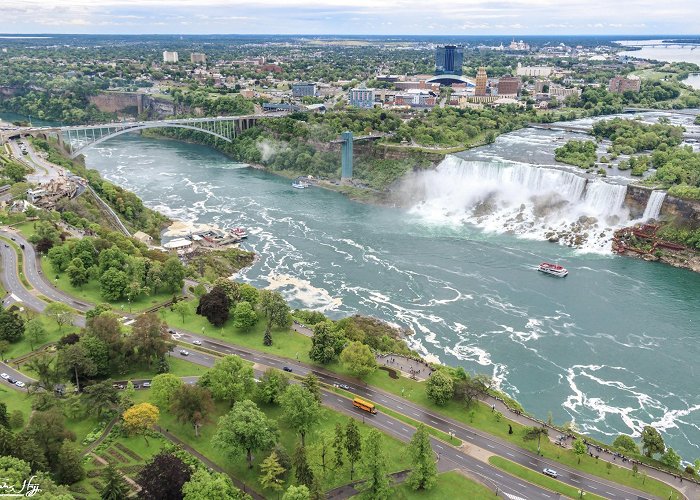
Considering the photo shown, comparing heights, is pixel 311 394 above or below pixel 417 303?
above

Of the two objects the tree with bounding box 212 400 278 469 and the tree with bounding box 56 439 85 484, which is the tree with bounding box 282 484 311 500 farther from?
the tree with bounding box 56 439 85 484

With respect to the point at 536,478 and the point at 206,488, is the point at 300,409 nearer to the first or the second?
the point at 206,488

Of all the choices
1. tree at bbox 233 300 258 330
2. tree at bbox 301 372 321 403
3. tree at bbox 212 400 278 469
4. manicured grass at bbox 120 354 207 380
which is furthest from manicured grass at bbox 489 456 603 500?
tree at bbox 233 300 258 330

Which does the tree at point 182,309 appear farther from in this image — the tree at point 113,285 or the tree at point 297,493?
the tree at point 297,493

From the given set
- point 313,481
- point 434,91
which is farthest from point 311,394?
point 434,91

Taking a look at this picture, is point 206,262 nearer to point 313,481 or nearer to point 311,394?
point 311,394

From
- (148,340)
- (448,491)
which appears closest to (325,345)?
(148,340)
